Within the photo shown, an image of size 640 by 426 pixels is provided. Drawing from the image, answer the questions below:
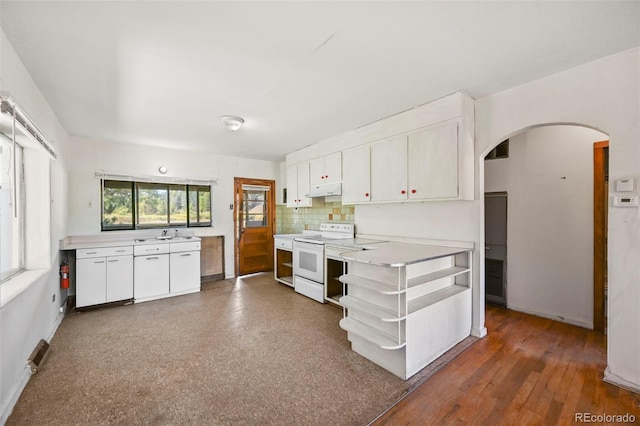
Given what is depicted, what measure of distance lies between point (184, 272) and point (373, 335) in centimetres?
344

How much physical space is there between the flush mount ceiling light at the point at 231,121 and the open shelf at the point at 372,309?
246 cm

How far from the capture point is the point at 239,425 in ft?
5.39

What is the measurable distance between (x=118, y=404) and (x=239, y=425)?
0.93 metres

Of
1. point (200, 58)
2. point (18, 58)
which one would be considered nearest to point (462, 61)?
point (200, 58)

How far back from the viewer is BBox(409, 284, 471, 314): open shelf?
2251 millimetres

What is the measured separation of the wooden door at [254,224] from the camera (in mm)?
5527

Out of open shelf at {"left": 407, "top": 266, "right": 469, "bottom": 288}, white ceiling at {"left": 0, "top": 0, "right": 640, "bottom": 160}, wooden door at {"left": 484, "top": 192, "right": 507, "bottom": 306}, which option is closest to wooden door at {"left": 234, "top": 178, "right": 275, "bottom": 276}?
white ceiling at {"left": 0, "top": 0, "right": 640, "bottom": 160}

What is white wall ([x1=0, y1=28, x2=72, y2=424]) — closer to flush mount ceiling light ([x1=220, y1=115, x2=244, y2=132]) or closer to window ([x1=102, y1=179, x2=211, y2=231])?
window ([x1=102, y1=179, x2=211, y2=231])

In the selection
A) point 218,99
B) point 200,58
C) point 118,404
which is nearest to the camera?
point 118,404

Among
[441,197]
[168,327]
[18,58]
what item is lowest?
[168,327]

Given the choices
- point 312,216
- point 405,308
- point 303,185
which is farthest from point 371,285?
point 312,216

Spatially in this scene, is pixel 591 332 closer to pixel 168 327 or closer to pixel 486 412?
pixel 486 412

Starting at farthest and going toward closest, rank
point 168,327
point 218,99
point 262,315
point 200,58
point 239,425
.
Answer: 1. point 262,315
2. point 168,327
3. point 218,99
4. point 200,58
5. point 239,425

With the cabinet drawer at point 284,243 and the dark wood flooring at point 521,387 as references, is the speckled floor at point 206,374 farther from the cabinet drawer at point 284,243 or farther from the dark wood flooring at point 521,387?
the cabinet drawer at point 284,243
